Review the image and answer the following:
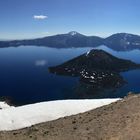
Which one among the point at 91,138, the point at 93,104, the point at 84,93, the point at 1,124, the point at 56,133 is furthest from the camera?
the point at 84,93

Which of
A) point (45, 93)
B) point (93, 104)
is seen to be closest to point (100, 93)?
point (45, 93)

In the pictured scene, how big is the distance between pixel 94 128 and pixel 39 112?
932 centimetres

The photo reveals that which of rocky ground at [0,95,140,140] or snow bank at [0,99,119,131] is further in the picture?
snow bank at [0,99,119,131]

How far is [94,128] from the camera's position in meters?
23.0

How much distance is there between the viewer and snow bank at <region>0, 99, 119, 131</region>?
2895cm

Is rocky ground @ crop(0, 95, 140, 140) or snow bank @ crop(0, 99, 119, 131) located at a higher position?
rocky ground @ crop(0, 95, 140, 140)

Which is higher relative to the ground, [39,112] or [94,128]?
[94,128]

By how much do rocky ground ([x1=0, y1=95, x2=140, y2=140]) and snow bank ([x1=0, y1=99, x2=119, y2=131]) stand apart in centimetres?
368

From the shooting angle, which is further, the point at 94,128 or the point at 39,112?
the point at 39,112

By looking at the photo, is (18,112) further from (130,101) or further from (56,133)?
(130,101)

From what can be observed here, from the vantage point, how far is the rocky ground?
70.3ft

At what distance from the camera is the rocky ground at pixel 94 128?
21438 mm

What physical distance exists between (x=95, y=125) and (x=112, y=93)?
170368mm

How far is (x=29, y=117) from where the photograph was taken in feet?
98.0
